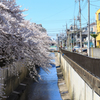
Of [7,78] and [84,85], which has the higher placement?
[84,85]

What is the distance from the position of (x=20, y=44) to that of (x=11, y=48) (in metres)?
0.42

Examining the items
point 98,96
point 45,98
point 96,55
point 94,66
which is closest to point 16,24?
point 94,66

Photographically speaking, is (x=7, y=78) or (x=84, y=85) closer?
(x=84, y=85)

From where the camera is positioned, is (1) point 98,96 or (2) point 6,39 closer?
(1) point 98,96

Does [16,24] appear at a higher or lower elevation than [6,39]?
higher

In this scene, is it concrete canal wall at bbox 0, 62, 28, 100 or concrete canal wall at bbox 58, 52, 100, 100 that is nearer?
concrete canal wall at bbox 58, 52, 100, 100

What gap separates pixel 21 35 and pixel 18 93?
20.1 feet

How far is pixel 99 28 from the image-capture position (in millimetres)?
46750

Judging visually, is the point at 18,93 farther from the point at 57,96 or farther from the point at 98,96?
the point at 98,96

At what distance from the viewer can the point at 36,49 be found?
10883mm

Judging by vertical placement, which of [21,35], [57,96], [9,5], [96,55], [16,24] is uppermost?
[9,5]

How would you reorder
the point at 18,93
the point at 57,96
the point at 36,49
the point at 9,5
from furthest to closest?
the point at 57,96 → the point at 18,93 → the point at 36,49 → the point at 9,5

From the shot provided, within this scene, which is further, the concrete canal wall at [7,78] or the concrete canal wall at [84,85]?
the concrete canal wall at [7,78]

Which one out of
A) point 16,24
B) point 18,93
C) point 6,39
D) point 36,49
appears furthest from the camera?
point 18,93
